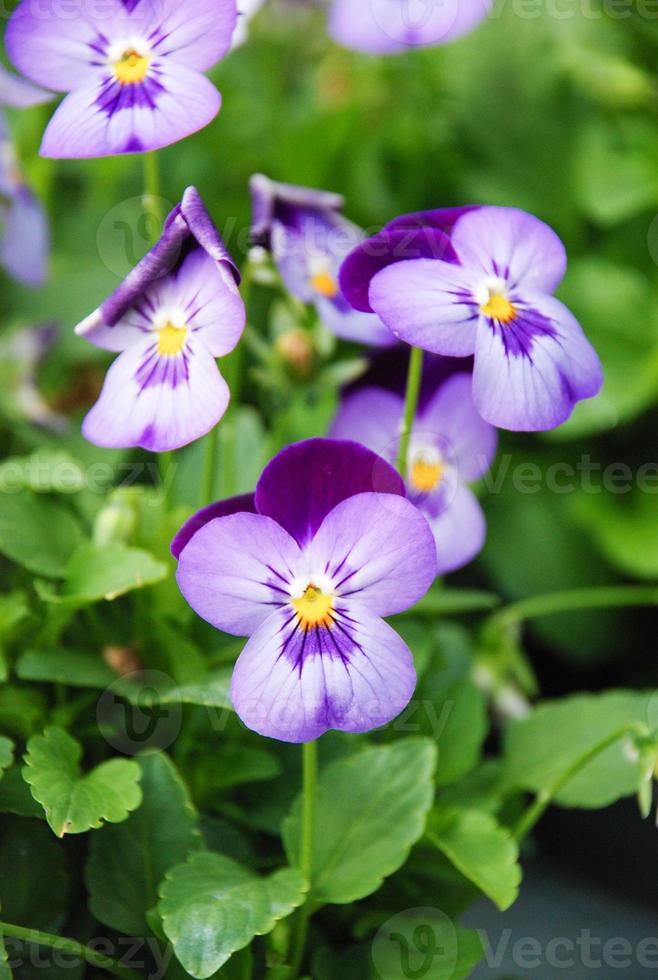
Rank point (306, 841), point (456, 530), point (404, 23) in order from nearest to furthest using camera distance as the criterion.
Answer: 1. point (306, 841)
2. point (456, 530)
3. point (404, 23)

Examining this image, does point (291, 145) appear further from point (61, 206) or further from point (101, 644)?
point (101, 644)

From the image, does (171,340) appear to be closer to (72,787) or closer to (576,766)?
(72,787)

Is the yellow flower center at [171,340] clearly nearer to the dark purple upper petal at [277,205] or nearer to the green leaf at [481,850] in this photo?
the dark purple upper petal at [277,205]

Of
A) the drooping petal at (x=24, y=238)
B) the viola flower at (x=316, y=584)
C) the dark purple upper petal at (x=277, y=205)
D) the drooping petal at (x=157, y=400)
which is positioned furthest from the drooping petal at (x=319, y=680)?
the drooping petal at (x=24, y=238)

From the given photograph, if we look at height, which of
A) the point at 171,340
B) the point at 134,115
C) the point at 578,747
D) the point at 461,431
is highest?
the point at 134,115

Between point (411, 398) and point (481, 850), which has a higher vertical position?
point (411, 398)

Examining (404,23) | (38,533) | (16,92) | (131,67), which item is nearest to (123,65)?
(131,67)

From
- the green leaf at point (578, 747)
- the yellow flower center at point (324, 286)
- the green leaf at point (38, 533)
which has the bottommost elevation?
the green leaf at point (578, 747)
